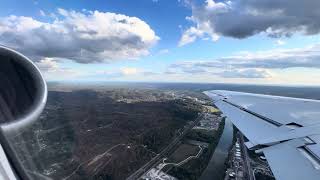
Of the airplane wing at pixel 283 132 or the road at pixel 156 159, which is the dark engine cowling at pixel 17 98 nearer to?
the airplane wing at pixel 283 132

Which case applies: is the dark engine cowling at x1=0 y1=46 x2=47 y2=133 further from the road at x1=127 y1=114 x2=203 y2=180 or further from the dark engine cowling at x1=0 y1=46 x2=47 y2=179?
the road at x1=127 y1=114 x2=203 y2=180

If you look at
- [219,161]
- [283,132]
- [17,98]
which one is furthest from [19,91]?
[219,161]

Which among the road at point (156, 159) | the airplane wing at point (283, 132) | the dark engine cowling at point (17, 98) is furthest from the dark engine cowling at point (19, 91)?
the road at point (156, 159)

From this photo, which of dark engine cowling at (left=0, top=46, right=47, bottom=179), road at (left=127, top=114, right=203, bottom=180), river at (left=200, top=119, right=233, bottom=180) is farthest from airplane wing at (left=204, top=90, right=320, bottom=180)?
road at (left=127, top=114, right=203, bottom=180)

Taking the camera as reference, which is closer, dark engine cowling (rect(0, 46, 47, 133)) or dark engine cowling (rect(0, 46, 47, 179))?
dark engine cowling (rect(0, 46, 47, 179))

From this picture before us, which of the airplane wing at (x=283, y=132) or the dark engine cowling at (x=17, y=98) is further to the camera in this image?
the airplane wing at (x=283, y=132)

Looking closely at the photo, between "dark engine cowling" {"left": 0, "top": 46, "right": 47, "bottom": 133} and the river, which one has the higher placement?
"dark engine cowling" {"left": 0, "top": 46, "right": 47, "bottom": 133}
